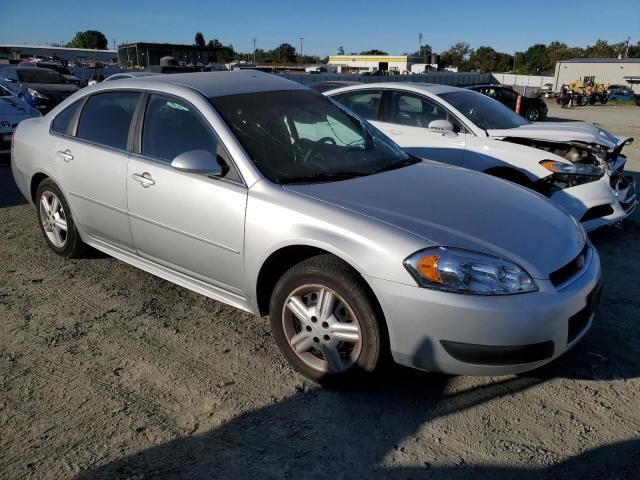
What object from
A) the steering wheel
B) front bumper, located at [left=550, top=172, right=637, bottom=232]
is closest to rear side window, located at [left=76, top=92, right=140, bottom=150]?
the steering wheel

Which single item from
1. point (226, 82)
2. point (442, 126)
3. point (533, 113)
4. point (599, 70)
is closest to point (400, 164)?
point (226, 82)

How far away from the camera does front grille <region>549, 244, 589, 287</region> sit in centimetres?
269

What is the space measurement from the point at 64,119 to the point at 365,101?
372cm

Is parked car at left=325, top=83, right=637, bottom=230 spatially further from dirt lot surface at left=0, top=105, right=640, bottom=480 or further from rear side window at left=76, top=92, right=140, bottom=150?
rear side window at left=76, top=92, right=140, bottom=150

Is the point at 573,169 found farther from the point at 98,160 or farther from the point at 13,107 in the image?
the point at 13,107

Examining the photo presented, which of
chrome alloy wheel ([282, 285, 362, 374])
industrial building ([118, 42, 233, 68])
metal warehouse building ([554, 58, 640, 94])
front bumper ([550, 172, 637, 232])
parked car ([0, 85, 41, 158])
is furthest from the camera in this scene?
metal warehouse building ([554, 58, 640, 94])

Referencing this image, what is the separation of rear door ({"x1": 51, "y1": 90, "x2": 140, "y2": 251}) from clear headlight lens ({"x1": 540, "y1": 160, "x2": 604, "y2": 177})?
396cm

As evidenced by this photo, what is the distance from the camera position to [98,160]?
12.8 feet

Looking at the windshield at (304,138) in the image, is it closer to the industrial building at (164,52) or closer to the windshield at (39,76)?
the windshield at (39,76)

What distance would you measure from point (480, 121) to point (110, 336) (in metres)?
4.69

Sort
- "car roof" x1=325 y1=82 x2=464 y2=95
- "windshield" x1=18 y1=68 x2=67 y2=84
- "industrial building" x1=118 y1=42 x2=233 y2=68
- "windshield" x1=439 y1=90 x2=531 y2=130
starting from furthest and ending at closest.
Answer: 1. "industrial building" x1=118 y1=42 x2=233 y2=68
2. "windshield" x1=18 y1=68 x2=67 y2=84
3. "car roof" x1=325 y1=82 x2=464 y2=95
4. "windshield" x1=439 y1=90 x2=531 y2=130

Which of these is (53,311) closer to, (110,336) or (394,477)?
(110,336)

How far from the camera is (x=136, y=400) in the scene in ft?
9.20

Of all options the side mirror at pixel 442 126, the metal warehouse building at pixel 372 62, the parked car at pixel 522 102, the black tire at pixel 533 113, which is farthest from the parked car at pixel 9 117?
the metal warehouse building at pixel 372 62
